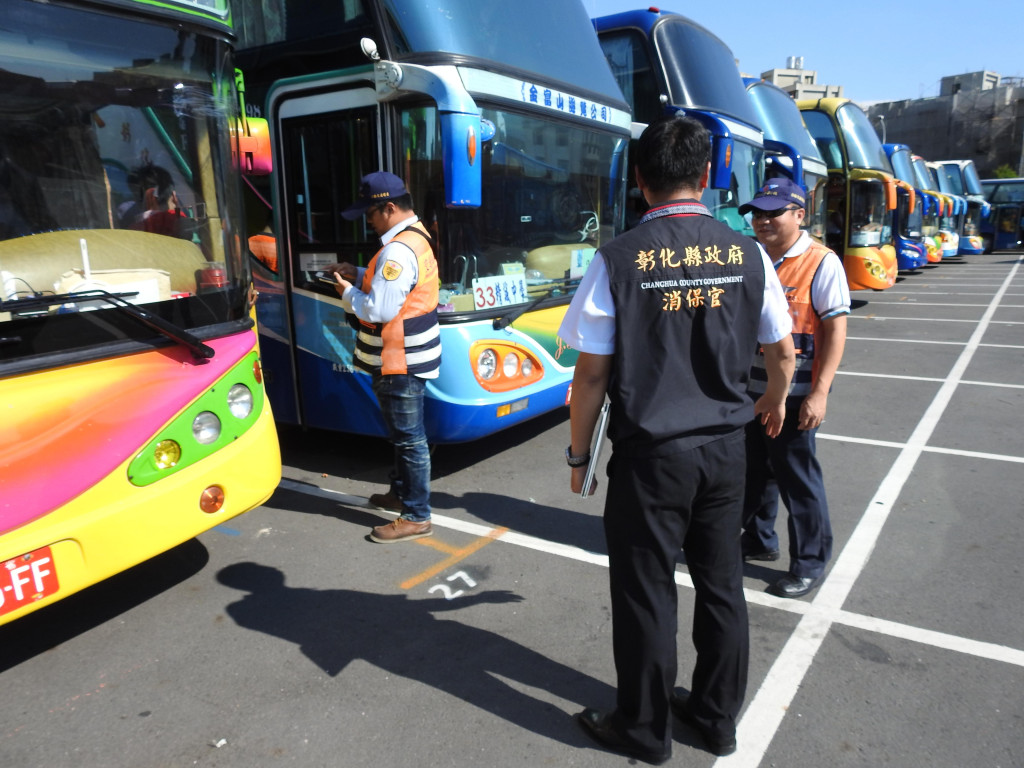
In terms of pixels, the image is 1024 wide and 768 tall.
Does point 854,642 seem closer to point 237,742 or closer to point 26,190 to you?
point 237,742

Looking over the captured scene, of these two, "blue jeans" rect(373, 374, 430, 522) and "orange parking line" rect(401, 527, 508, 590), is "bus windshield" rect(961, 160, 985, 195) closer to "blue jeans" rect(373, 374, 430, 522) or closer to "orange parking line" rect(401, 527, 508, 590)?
"orange parking line" rect(401, 527, 508, 590)

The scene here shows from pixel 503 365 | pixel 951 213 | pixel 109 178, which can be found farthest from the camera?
pixel 951 213

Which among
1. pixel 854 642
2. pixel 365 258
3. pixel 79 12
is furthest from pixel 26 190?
pixel 854 642

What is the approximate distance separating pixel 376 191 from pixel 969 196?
31501 millimetres

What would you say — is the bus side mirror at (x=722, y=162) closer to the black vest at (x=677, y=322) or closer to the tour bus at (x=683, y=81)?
the tour bus at (x=683, y=81)

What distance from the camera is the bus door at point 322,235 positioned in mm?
4641

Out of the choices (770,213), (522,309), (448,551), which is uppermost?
(770,213)

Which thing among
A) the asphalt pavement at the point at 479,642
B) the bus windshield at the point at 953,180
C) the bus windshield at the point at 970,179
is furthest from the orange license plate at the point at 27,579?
the bus windshield at the point at 970,179

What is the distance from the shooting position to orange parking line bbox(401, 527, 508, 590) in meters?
3.73

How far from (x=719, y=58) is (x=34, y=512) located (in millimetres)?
7898

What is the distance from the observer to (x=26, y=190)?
2859mm

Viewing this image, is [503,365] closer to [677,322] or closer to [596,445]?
[596,445]

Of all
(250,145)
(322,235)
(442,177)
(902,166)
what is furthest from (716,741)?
(902,166)

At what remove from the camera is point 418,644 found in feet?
10.4
